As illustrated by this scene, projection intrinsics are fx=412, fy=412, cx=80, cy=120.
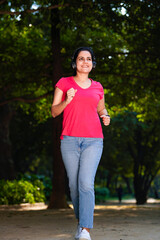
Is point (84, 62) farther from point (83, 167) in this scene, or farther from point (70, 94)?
point (83, 167)

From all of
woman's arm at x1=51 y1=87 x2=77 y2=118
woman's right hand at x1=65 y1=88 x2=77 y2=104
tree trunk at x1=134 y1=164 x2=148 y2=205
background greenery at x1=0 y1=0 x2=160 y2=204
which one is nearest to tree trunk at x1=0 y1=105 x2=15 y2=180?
background greenery at x1=0 y1=0 x2=160 y2=204

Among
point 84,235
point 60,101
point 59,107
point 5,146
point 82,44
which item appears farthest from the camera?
point 5,146

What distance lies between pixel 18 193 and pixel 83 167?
1108 cm

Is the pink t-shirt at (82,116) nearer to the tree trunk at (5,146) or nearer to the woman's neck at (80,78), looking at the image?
the woman's neck at (80,78)

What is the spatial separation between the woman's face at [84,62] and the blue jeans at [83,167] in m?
0.90

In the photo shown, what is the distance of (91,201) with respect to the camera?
484 cm

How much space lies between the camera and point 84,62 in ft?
17.0

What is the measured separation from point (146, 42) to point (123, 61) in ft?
5.02

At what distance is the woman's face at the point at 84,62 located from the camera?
17.0 ft

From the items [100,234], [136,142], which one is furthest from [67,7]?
[136,142]

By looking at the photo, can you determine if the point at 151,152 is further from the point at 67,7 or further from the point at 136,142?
the point at 67,7

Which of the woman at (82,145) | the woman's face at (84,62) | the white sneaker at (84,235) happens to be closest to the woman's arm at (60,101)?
the woman at (82,145)

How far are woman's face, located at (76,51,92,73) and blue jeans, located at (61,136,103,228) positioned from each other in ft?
2.96

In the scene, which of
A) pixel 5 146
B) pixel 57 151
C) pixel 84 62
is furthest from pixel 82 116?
pixel 5 146
